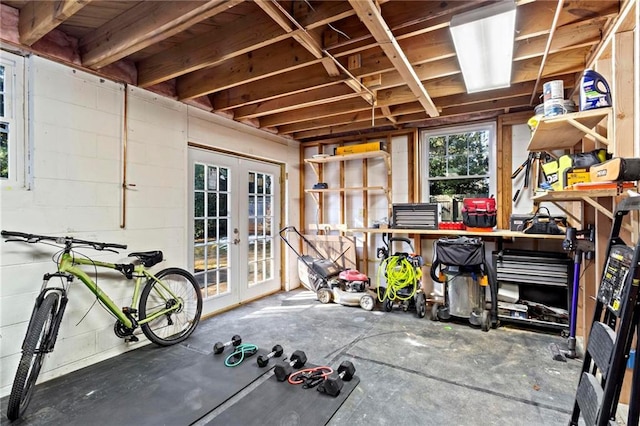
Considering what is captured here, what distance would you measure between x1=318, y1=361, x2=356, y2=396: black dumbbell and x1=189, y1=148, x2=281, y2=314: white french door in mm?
2199

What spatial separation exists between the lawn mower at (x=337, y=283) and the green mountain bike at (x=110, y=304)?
5.73 ft

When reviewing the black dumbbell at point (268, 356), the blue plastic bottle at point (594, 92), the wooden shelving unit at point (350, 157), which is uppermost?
the wooden shelving unit at point (350, 157)

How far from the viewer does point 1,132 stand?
89.9 inches

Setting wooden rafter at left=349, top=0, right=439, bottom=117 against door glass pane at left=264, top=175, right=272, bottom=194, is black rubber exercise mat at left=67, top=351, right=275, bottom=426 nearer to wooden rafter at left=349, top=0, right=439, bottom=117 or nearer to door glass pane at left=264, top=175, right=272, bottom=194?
wooden rafter at left=349, top=0, right=439, bottom=117

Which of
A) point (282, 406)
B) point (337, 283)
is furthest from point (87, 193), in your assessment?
point (337, 283)

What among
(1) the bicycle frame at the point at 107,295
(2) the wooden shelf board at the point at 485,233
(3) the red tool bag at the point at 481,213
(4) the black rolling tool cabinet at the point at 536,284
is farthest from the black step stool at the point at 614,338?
(1) the bicycle frame at the point at 107,295

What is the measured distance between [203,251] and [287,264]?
1.68 meters

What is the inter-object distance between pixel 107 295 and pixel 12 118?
1.58 metres

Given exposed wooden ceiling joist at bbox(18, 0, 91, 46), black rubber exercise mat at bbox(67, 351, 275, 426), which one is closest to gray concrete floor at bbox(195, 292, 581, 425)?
black rubber exercise mat at bbox(67, 351, 275, 426)

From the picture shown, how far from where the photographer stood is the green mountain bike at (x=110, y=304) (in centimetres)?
202

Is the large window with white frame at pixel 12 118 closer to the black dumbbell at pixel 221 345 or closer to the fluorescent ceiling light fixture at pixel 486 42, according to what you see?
the black dumbbell at pixel 221 345

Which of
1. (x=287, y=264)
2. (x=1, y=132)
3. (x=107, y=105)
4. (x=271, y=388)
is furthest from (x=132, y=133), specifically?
(x=287, y=264)

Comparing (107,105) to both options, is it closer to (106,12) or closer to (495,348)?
(106,12)

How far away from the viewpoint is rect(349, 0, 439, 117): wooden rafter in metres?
1.79
